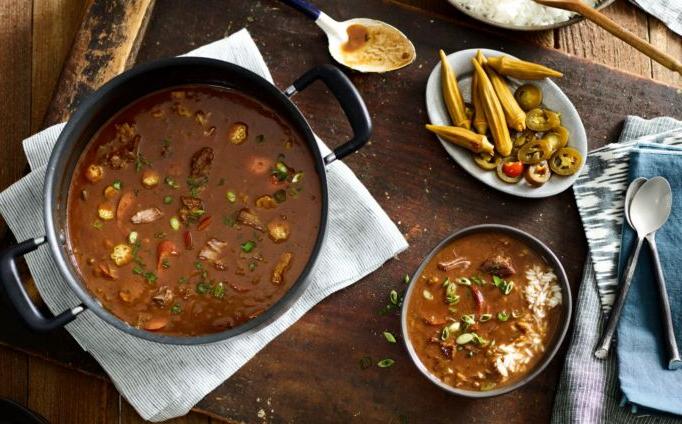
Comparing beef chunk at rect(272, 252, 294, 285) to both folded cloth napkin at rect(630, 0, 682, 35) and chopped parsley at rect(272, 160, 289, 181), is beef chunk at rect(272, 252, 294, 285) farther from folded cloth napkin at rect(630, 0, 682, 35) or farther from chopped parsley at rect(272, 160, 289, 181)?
folded cloth napkin at rect(630, 0, 682, 35)

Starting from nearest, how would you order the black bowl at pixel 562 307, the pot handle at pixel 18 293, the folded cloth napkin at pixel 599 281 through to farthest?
the pot handle at pixel 18 293, the black bowl at pixel 562 307, the folded cloth napkin at pixel 599 281

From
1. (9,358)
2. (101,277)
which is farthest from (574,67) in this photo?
(9,358)

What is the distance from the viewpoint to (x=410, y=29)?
1.92m

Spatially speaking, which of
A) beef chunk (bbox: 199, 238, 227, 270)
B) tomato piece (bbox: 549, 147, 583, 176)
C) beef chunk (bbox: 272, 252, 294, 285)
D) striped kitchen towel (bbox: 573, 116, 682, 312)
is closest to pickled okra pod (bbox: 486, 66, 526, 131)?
tomato piece (bbox: 549, 147, 583, 176)

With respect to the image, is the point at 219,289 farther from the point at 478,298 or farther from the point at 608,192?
the point at 608,192

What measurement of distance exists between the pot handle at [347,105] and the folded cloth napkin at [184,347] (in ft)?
0.80

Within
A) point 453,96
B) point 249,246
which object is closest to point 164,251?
point 249,246

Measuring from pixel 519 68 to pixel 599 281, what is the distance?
0.60 m

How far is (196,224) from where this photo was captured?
1618mm

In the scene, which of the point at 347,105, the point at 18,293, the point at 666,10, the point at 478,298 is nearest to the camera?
Result: the point at 18,293

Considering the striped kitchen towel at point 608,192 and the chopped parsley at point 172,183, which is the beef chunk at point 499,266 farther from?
the chopped parsley at point 172,183

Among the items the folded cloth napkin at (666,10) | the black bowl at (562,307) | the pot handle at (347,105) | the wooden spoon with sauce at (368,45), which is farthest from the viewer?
the folded cloth napkin at (666,10)

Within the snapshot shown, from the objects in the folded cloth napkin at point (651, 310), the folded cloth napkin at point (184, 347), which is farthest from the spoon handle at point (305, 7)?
the folded cloth napkin at point (651, 310)

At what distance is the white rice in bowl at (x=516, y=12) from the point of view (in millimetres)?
1900
